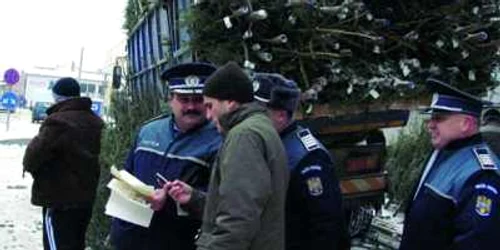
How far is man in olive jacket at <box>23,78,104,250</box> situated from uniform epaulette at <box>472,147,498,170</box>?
10.8 ft

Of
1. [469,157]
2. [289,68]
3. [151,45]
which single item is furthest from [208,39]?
[151,45]

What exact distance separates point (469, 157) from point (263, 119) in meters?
0.95

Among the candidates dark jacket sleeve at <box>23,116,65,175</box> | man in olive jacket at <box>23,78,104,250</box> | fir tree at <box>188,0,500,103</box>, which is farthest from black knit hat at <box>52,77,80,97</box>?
fir tree at <box>188,0,500,103</box>

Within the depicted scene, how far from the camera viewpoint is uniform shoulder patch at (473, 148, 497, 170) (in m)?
3.33

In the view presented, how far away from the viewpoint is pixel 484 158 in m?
3.38

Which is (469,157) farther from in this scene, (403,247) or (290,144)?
(290,144)

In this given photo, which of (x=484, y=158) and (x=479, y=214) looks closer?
(x=479, y=214)

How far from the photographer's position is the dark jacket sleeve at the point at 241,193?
290 centimetres


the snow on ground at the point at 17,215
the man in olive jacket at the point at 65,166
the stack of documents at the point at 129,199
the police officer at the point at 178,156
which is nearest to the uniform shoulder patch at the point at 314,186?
the police officer at the point at 178,156

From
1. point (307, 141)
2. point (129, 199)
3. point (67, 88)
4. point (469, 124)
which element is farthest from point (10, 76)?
point (469, 124)

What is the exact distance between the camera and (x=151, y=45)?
25.0 feet

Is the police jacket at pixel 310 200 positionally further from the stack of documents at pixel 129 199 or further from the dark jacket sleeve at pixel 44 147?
the dark jacket sleeve at pixel 44 147

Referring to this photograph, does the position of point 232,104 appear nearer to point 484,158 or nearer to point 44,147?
point 484,158

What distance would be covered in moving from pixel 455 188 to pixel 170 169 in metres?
1.42
